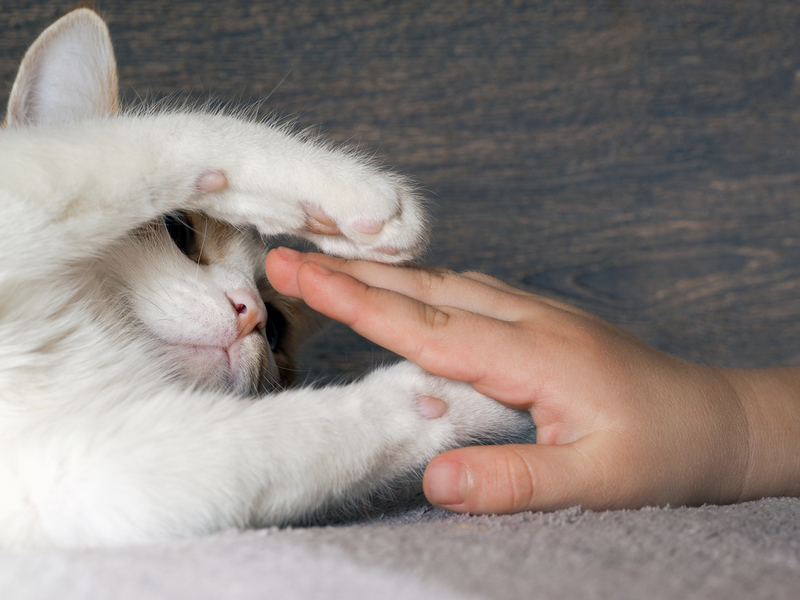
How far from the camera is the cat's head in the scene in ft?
2.60

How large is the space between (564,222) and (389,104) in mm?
519

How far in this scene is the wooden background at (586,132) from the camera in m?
1.56

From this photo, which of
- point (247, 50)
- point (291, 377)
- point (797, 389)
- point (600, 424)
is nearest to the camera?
point (600, 424)

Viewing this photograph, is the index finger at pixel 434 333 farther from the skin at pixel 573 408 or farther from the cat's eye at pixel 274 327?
the cat's eye at pixel 274 327

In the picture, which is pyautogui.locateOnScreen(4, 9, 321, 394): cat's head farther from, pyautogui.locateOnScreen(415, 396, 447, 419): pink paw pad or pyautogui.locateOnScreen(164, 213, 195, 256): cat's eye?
pyautogui.locateOnScreen(415, 396, 447, 419): pink paw pad

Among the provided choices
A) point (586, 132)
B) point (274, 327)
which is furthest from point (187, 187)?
point (586, 132)

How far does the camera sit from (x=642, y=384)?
2.30 feet

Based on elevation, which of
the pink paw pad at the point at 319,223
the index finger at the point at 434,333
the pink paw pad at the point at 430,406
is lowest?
the pink paw pad at the point at 430,406

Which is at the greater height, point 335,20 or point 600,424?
point 335,20

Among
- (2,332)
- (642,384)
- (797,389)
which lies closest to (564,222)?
(797,389)

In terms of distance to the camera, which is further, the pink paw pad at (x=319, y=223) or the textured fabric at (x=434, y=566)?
the pink paw pad at (x=319, y=223)

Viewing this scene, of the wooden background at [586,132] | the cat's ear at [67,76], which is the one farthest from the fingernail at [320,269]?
the wooden background at [586,132]

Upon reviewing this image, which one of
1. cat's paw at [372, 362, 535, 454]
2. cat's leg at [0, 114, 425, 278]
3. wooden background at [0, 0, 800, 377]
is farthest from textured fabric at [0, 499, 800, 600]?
wooden background at [0, 0, 800, 377]

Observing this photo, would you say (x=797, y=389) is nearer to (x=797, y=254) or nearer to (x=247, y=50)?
(x=797, y=254)
